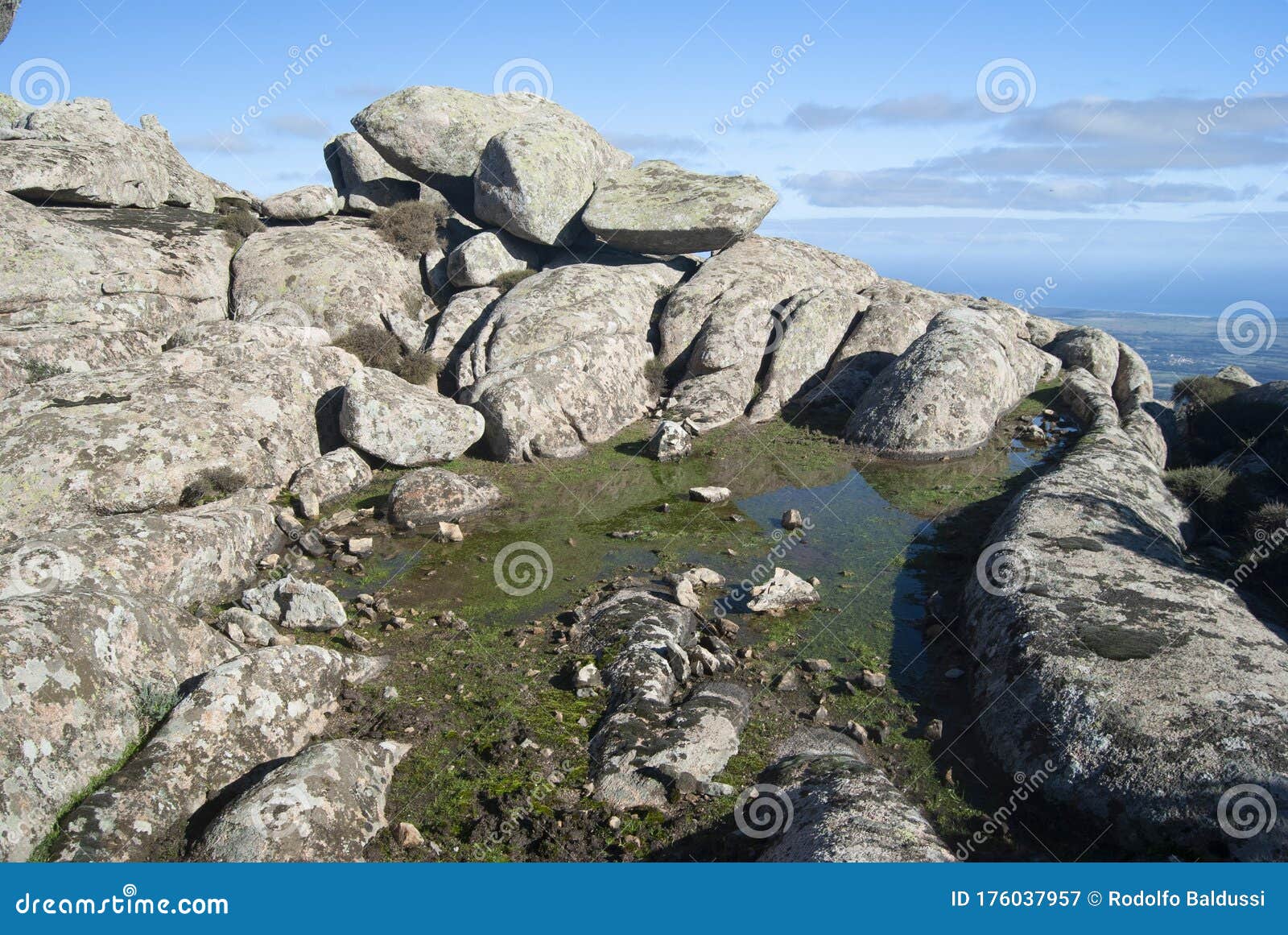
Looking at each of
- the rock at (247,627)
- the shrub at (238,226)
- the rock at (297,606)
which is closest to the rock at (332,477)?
the rock at (297,606)

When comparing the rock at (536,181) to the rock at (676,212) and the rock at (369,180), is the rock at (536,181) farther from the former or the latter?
the rock at (369,180)

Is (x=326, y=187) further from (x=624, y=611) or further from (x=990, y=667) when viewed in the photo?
(x=990, y=667)

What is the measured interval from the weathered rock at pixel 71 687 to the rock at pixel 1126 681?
821cm

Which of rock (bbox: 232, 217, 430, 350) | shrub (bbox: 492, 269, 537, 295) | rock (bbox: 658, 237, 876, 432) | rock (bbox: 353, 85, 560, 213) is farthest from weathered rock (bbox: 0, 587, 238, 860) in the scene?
rock (bbox: 353, 85, 560, 213)

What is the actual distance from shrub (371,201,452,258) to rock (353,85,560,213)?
1.38 meters

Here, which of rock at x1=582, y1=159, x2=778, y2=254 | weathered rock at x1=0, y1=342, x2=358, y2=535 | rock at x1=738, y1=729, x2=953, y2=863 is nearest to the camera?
rock at x1=738, y1=729, x2=953, y2=863

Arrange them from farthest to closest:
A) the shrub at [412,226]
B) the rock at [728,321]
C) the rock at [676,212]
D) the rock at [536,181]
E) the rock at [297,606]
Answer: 1. the shrub at [412,226]
2. the rock at [676,212]
3. the rock at [536,181]
4. the rock at [728,321]
5. the rock at [297,606]

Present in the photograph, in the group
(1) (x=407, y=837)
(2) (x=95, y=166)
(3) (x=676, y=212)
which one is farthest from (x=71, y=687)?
(3) (x=676, y=212)

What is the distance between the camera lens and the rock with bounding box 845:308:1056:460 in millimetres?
18203

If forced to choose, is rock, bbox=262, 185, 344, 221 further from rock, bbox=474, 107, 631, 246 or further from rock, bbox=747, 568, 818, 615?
rock, bbox=747, 568, 818, 615

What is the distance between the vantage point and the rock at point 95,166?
66.8 ft

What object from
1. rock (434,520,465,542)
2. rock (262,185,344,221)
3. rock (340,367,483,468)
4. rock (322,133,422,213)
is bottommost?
rock (434,520,465,542)

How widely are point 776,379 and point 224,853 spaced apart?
16836mm

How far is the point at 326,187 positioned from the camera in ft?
85.0
